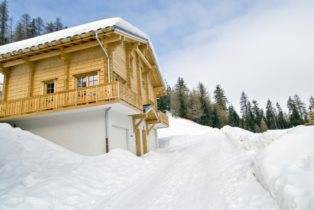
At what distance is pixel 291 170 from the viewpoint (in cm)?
590

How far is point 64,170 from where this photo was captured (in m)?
11.3

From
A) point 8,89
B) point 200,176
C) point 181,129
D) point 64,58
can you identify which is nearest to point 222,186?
point 200,176

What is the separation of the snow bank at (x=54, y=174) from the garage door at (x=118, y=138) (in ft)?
4.16

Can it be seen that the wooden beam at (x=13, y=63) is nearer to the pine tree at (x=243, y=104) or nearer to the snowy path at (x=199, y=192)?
the snowy path at (x=199, y=192)

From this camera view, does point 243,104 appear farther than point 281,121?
Yes

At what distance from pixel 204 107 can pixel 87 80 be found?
207 feet

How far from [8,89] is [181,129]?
3835 centimetres

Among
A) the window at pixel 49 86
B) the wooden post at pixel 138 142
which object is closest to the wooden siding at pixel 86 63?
the window at pixel 49 86

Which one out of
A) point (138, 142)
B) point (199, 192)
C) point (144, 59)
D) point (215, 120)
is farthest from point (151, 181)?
point (215, 120)

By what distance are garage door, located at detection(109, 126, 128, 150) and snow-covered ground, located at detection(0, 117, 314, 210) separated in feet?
7.34

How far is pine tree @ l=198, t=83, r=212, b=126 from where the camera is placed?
253ft

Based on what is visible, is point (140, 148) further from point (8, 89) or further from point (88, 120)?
point (8, 89)

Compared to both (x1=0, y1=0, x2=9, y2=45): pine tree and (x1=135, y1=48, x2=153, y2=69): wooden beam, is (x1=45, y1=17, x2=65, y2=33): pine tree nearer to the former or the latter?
(x1=0, y1=0, x2=9, y2=45): pine tree

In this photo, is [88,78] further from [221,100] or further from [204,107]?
[221,100]
